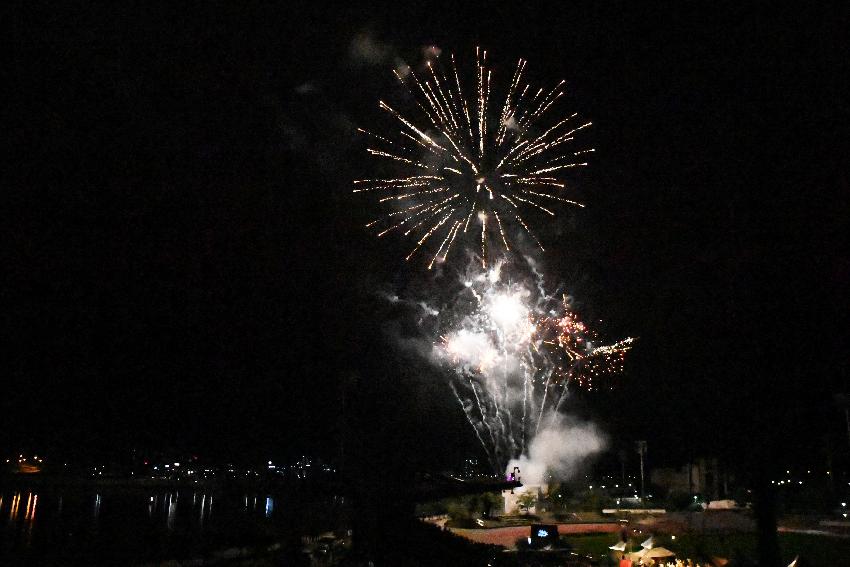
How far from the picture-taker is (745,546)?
2181 cm

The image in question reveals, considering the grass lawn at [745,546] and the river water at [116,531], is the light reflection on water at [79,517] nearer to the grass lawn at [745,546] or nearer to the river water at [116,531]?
the river water at [116,531]

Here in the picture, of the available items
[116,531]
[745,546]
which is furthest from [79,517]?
[745,546]

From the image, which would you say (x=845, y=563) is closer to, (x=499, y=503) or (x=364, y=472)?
(x=364, y=472)

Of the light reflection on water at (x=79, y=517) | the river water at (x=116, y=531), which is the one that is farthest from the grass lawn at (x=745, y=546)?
the light reflection on water at (x=79, y=517)

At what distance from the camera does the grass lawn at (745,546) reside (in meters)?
19.7

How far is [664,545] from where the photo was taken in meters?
21.7

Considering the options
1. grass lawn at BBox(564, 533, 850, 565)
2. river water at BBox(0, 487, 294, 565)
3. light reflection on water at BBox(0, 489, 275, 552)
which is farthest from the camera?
light reflection on water at BBox(0, 489, 275, 552)

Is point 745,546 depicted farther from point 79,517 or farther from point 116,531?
point 79,517

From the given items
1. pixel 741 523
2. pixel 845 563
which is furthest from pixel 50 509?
pixel 845 563

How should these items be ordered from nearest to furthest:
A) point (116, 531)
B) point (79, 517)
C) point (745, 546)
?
point (745, 546)
point (116, 531)
point (79, 517)

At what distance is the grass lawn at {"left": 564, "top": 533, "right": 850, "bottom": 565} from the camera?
19.7 meters

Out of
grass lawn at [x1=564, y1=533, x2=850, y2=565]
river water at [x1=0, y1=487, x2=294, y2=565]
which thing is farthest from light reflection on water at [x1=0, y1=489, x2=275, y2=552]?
grass lawn at [x1=564, y1=533, x2=850, y2=565]

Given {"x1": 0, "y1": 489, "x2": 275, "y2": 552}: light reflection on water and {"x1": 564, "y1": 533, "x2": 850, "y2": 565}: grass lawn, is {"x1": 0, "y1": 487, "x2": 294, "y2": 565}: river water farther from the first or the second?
{"x1": 564, "y1": 533, "x2": 850, "y2": 565}: grass lawn

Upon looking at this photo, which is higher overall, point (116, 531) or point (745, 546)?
point (745, 546)
